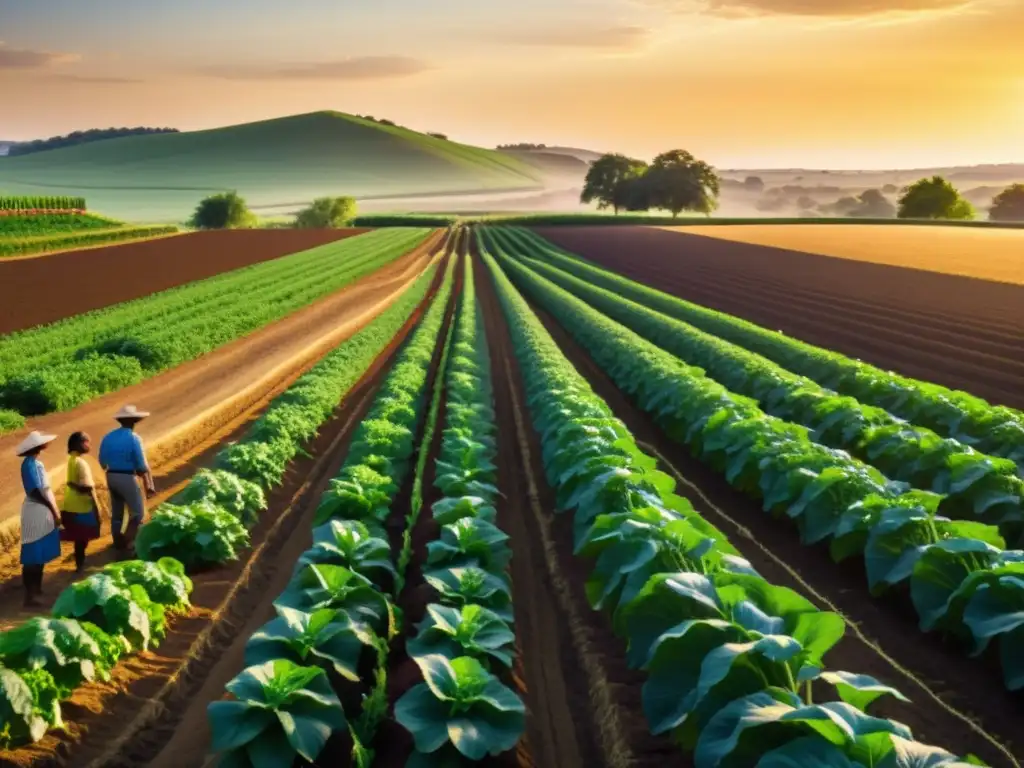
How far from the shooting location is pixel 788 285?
41.3m

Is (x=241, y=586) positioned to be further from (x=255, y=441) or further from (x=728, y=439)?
(x=728, y=439)

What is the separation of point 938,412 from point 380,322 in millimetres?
19614

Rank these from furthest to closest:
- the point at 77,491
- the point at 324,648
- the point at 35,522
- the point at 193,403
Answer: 1. the point at 193,403
2. the point at 77,491
3. the point at 35,522
4. the point at 324,648

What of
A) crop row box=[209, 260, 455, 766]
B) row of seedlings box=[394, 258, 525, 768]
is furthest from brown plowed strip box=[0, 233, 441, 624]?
row of seedlings box=[394, 258, 525, 768]

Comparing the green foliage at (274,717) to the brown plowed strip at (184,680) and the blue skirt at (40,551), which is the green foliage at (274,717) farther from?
the blue skirt at (40,551)

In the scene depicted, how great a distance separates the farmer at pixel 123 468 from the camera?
10930 mm

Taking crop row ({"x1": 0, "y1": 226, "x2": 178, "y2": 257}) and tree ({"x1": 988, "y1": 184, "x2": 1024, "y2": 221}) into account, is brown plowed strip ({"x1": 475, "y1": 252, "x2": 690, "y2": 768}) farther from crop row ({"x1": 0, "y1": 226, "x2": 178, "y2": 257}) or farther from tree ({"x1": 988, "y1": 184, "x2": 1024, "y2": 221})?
tree ({"x1": 988, "y1": 184, "x2": 1024, "y2": 221})

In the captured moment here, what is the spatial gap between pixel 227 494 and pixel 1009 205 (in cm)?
13621

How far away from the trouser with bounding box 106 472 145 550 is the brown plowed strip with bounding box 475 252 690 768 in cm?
480

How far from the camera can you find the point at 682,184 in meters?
124

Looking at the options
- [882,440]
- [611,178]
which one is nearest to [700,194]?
[611,178]

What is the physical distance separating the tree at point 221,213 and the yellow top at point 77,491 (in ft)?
352

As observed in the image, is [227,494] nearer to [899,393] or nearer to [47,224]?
[899,393]

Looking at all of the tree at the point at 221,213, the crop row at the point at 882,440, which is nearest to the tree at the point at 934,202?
the tree at the point at 221,213
